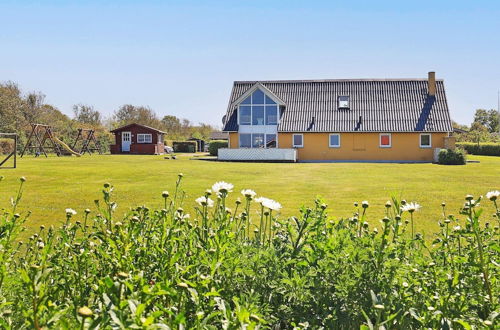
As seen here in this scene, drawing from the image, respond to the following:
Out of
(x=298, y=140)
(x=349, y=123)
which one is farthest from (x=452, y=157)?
(x=298, y=140)

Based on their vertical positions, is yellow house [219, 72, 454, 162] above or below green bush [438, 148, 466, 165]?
above

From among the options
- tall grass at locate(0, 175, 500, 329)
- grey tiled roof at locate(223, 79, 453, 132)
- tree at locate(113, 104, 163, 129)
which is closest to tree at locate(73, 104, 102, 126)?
tree at locate(113, 104, 163, 129)

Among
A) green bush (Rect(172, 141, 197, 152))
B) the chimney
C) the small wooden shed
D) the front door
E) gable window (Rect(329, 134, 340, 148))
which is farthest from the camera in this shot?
green bush (Rect(172, 141, 197, 152))

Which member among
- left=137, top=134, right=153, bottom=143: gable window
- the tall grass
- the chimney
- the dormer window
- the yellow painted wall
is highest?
the chimney

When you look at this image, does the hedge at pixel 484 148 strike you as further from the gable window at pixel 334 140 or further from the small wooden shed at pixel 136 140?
the small wooden shed at pixel 136 140

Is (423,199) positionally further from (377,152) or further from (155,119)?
(155,119)

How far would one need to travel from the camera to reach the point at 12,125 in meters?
56.5

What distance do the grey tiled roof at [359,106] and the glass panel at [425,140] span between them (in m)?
0.75

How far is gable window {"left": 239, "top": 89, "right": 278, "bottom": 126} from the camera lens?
126 feet

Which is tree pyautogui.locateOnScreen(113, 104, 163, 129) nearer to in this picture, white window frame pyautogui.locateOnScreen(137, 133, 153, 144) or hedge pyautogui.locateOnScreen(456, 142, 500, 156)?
white window frame pyautogui.locateOnScreen(137, 133, 153, 144)

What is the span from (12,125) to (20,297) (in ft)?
198

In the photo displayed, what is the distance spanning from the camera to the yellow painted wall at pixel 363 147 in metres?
36.9

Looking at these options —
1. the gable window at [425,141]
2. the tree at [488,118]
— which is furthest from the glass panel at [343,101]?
the tree at [488,118]

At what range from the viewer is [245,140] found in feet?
127
